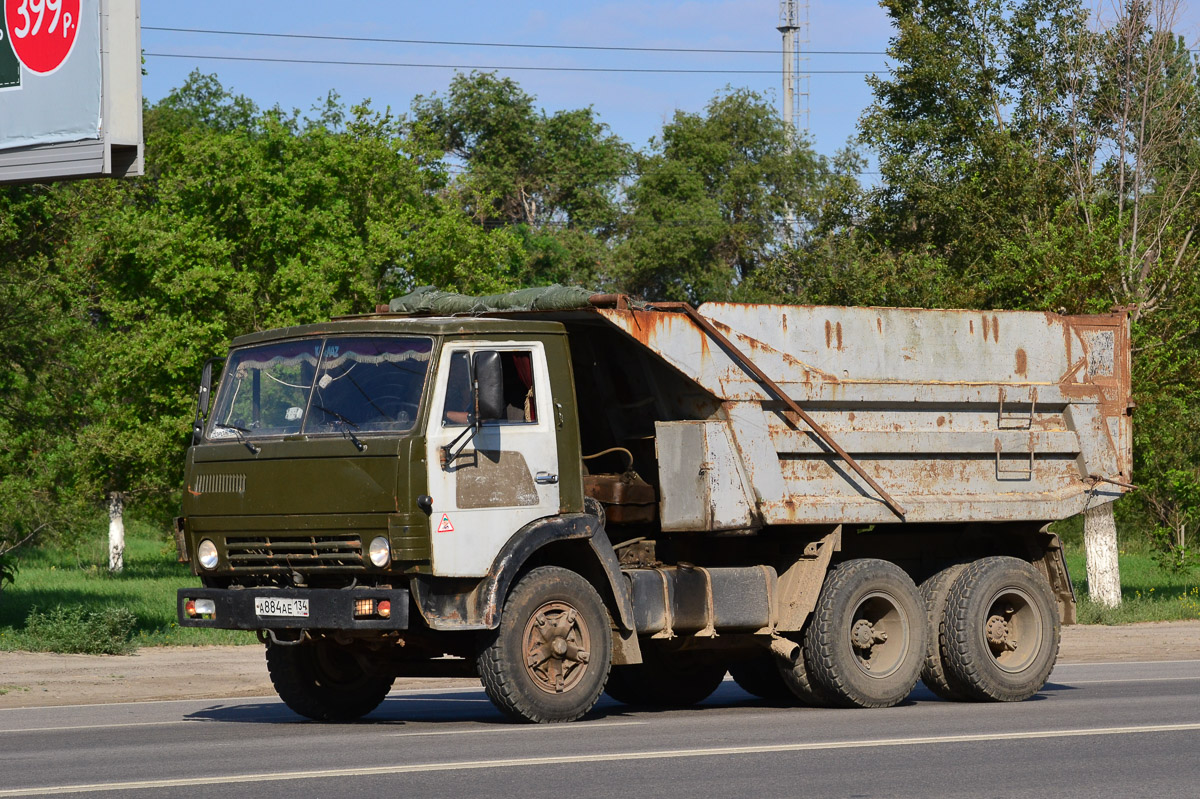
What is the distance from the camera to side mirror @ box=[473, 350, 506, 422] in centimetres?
1013

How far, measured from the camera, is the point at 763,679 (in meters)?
13.3

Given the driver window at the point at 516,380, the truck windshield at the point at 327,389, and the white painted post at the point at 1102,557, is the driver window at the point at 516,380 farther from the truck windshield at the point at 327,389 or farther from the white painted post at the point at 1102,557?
the white painted post at the point at 1102,557

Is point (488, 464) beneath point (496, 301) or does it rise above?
beneath

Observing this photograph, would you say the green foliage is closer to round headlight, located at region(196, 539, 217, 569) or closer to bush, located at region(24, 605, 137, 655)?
bush, located at region(24, 605, 137, 655)

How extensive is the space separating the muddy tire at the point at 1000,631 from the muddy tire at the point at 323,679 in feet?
14.4

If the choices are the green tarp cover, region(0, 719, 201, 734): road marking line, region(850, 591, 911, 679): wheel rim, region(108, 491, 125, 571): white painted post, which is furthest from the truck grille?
region(108, 491, 125, 571): white painted post

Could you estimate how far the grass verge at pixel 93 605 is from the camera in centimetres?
1906

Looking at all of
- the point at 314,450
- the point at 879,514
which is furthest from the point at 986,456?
the point at 314,450

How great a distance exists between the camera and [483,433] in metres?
10.3

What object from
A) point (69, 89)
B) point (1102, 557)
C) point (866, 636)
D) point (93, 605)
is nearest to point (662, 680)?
point (866, 636)

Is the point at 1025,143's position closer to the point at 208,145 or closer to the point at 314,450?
the point at 208,145

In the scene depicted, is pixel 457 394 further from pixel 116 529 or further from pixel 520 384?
pixel 116 529

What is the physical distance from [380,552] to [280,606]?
0.80 m

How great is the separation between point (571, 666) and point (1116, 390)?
5.59m
